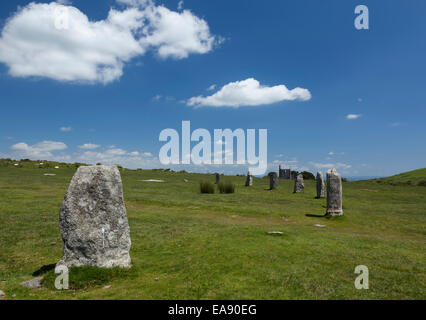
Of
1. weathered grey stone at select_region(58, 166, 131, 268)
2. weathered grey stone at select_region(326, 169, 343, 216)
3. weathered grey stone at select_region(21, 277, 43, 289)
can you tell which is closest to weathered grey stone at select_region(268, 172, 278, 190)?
weathered grey stone at select_region(326, 169, 343, 216)

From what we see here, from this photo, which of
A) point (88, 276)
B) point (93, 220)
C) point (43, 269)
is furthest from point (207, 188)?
point (88, 276)

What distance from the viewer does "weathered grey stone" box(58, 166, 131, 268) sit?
8.27 metres

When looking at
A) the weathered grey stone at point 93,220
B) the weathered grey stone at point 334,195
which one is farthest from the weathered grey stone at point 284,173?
the weathered grey stone at point 93,220

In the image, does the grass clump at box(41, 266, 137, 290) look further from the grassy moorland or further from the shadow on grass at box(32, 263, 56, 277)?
the shadow on grass at box(32, 263, 56, 277)

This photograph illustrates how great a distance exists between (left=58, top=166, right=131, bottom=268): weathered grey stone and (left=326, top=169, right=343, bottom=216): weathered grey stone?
51.6 feet

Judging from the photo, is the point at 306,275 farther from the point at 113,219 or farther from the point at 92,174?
the point at 92,174

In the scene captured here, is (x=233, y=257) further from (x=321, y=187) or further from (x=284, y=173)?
(x=284, y=173)

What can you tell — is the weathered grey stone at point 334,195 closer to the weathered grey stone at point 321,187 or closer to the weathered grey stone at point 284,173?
the weathered grey stone at point 321,187

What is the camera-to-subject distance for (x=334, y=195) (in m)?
19.7

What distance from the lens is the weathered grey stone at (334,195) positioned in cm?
1961

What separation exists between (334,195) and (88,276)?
55.4 ft
